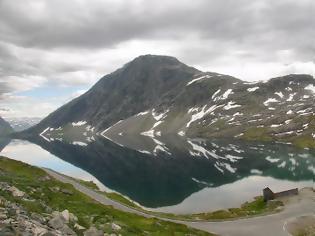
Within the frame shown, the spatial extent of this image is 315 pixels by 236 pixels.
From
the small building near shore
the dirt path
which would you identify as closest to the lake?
the small building near shore

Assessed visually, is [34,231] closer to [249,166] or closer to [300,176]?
[300,176]

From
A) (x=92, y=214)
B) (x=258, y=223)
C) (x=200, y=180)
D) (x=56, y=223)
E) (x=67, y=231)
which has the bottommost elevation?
(x=258, y=223)

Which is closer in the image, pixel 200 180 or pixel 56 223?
pixel 56 223

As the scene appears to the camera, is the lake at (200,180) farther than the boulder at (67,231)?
Yes

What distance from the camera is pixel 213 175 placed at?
509ft

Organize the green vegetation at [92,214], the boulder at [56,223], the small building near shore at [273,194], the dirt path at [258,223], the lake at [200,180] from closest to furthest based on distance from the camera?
the boulder at [56,223], the green vegetation at [92,214], the dirt path at [258,223], the small building near shore at [273,194], the lake at [200,180]

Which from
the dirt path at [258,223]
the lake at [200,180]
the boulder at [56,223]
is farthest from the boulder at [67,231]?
the lake at [200,180]

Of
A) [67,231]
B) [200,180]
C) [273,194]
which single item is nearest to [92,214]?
[67,231]

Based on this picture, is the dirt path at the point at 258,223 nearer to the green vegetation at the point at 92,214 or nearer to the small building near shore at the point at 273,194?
the green vegetation at the point at 92,214

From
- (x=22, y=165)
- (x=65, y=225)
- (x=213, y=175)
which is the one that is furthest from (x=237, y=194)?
(x=65, y=225)

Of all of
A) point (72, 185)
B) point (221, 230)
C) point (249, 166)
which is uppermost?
point (249, 166)

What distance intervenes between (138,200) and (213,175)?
155 feet

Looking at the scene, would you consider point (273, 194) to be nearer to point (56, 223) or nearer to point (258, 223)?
point (258, 223)

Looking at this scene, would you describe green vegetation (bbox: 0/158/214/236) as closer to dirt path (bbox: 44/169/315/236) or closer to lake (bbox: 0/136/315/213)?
dirt path (bbox: 44/169/315/236)
